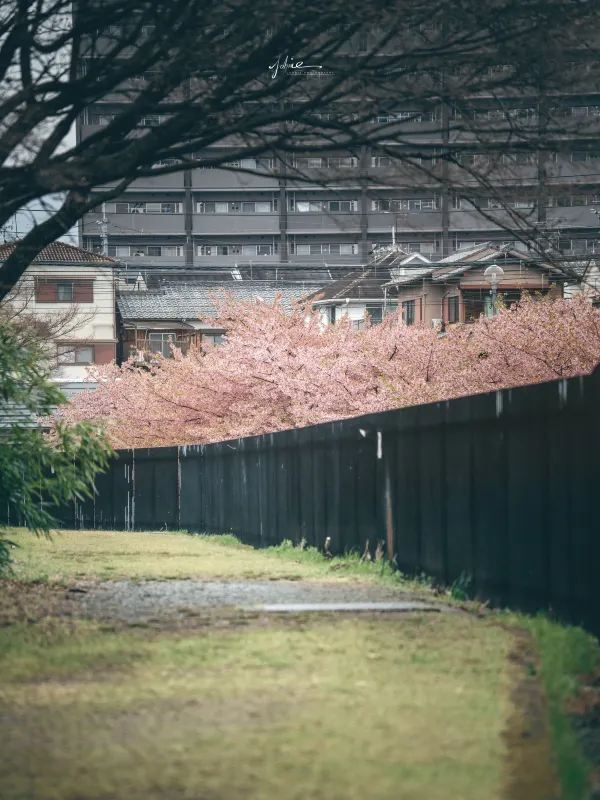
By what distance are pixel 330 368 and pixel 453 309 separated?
31.5 meters

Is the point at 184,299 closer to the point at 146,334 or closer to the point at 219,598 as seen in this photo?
the point at 146,334

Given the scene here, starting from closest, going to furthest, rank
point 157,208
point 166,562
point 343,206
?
point 166,562 < point 343,206 < point 157,208

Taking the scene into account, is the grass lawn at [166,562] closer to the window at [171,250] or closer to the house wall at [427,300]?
the house wall at [427,300]

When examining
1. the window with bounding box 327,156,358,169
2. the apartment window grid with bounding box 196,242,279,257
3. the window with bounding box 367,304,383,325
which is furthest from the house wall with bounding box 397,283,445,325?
the window with bounding box 327,156,358,169

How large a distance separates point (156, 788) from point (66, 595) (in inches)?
275

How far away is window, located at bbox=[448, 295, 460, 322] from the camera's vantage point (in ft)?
205

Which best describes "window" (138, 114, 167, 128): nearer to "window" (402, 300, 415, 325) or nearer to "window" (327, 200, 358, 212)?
"window" (402, 300, 415, 325)

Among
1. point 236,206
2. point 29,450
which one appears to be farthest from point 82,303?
point 29,450

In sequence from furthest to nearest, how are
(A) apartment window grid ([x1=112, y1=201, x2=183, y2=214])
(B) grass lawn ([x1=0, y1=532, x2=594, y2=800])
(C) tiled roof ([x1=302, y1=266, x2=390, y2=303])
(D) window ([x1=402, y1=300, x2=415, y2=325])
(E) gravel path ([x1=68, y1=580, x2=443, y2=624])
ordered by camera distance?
1. (A) apartment window grid ([x1=112, y1=201, x2=183, y2=214])
2. (C) tiled roof ([x1=302, y1=266, x2=390, y2=303])
3. (D) window ([x1=402, y1=300, x2=415, y2=325])
4. (E) gravel path ([x1=68, y1=580, x2=443, y2=624])
5. (B) grass lawn ([x1=0, y1=532, x2=594, y2=800])

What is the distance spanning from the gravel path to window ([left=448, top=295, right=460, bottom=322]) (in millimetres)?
49220

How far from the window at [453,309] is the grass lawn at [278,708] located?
2100 inches

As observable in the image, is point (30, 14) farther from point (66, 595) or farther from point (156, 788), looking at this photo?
point (156, 788)

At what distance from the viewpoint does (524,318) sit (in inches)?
1223

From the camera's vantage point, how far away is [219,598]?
11.4 m
